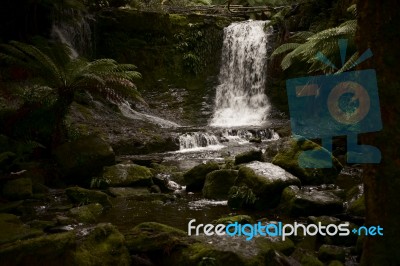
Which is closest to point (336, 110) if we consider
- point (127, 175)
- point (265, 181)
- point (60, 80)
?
point (265, 181)

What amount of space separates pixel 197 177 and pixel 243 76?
9.93 metres

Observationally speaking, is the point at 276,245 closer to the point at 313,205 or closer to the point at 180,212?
the point at 313,205

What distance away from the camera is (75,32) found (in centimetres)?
1474

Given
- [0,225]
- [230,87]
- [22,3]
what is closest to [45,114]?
[0,225]

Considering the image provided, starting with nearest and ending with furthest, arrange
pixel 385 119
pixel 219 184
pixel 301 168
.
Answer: pixel 385 119 → pixel 219 184 → pixel 301 168

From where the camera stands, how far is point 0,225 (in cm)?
387

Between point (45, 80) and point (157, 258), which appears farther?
point (45, 80)

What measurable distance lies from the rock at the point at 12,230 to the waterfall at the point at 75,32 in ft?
33.5

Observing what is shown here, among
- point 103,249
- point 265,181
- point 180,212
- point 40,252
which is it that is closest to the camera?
point 40,252

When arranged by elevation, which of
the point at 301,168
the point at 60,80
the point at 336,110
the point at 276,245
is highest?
the point at 60,80

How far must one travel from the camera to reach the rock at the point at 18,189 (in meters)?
5.17

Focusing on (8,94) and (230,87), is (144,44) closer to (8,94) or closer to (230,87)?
(230,87)

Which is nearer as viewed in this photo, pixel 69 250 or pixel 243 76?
pixel 69 250

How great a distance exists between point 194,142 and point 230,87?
6060 millimetres
